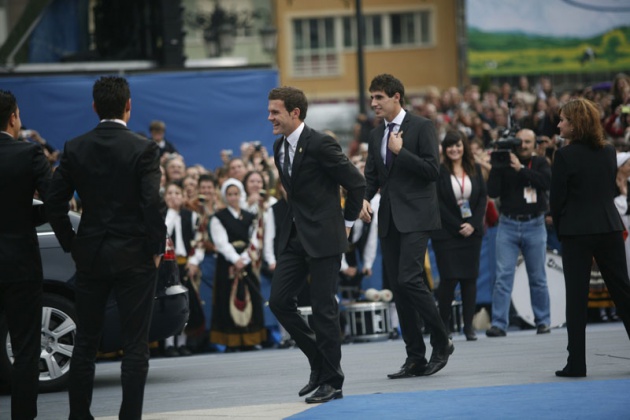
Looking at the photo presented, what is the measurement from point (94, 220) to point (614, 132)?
12.1 meters

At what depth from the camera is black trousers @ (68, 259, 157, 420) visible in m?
8.16

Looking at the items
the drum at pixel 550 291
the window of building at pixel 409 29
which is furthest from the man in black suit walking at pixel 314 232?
the window of building at pixel 409 29

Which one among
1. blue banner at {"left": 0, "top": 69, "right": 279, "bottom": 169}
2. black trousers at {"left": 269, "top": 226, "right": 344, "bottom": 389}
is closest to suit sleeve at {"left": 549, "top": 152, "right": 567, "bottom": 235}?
black trousers at {"left": 269, "top": 226, "right": 344, "bottom": 389}

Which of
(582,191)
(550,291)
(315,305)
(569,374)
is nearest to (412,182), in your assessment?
(582,191)

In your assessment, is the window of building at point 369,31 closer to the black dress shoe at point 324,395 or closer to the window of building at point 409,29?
the window of building at point 409,29

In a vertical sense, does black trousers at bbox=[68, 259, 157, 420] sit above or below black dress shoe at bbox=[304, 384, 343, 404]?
above

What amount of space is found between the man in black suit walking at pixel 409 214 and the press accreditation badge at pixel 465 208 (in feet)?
13.1

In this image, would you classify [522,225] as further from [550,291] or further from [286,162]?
[286,162]

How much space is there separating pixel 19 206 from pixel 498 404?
130 inches

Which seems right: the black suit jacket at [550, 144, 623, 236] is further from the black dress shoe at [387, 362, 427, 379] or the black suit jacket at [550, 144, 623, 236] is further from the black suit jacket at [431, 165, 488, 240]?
the black suit jacket at [431, 165, 488, 240]

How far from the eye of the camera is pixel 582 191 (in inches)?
406

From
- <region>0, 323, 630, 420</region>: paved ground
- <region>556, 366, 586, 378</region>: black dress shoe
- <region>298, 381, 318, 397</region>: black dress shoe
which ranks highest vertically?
<region>298, 381, 318, 397</region>: black dress shoe

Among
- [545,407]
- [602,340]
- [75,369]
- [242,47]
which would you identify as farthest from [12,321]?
[242,47]

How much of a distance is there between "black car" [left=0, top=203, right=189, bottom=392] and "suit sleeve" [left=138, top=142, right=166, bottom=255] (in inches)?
137
